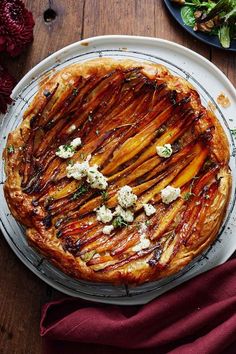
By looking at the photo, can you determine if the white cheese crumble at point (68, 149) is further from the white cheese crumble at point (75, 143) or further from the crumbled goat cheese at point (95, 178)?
the crumbled goat cheese at point (95, 178)

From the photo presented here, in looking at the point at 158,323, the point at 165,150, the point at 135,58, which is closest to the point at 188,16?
the point at 135,58

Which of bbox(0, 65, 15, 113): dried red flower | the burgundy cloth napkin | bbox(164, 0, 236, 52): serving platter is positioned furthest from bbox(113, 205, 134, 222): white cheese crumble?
bbox(164, 0, 236, 52): serving platter

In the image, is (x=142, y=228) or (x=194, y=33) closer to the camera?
(x=142, y=228)

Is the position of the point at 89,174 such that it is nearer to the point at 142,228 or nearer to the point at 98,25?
the point at 142,228

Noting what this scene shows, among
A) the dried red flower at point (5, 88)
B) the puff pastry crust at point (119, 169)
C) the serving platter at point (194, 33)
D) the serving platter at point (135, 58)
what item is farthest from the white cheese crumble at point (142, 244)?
the serving platter at point (194, 33)

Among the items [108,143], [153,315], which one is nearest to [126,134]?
[108,143]

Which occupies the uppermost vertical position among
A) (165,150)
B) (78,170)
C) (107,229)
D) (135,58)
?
(135,58)
